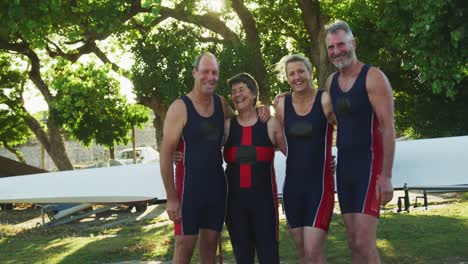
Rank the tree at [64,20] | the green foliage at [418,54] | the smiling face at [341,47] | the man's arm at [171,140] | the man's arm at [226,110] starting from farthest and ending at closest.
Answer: the tree at [64,20]
the green foliage at [418,54]
the man's arm at [226,110]
the man's arm at [171,140]
the smiling face at [341,47]

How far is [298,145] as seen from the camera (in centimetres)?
404

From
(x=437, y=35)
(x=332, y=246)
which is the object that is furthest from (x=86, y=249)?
(x=437, y=35)

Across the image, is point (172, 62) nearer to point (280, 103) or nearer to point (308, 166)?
point (280, 103)

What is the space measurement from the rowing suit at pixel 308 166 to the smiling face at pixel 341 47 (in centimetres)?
32

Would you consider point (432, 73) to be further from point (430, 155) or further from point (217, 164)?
point (217, 164)

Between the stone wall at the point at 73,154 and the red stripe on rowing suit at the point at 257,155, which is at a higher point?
the stone wall at the point at 73,154

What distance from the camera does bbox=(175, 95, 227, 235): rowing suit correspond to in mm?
4164

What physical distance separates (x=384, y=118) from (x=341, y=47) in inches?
20.2

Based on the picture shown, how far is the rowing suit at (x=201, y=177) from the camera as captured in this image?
13.7ft

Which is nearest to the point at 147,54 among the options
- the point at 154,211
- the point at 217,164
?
the point at 154,211

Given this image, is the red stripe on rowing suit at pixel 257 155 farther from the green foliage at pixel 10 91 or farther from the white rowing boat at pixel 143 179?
the green foliage at pixel 10 91

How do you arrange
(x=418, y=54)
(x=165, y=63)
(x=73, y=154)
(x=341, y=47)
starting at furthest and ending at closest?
(x=73, y=154), (x=165, y=63), (x=418, y=54), (x=341, y=47)

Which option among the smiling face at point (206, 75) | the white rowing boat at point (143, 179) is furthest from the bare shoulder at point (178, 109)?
the white rowing boat at point (143, 179)

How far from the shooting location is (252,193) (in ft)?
13.8
